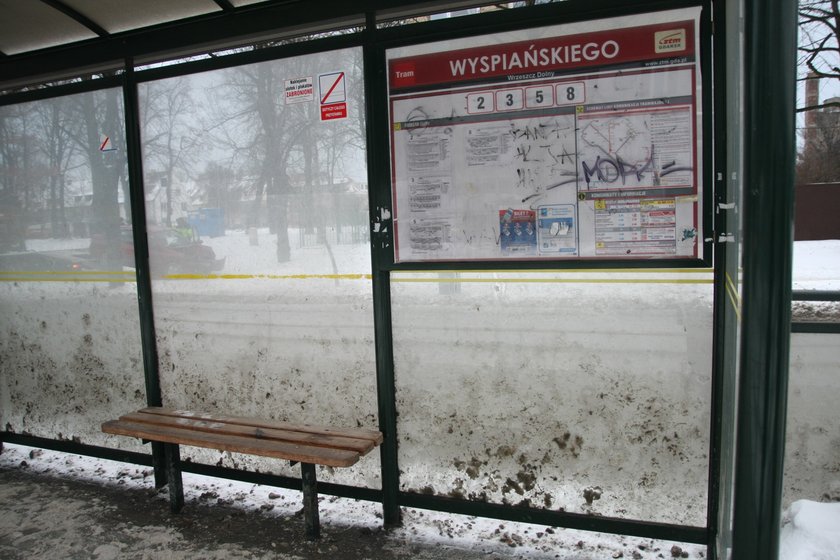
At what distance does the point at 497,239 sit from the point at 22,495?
3.44m

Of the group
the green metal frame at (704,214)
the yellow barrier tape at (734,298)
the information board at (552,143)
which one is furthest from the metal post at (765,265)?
the information board at (552,143)

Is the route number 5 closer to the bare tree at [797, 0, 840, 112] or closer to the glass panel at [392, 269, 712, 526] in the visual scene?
the glass panel at [392, 269, 712, 526]

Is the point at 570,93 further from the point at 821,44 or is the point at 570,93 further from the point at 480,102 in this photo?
the point at 821,44

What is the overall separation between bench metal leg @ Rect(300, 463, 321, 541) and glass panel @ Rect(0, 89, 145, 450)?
1.55 m

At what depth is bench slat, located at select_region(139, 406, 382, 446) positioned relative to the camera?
3.04m

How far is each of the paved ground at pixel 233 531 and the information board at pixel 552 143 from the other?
1.47 metres

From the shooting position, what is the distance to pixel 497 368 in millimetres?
2953

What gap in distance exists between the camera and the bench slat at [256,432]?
2920 millimetres

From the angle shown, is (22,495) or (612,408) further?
(22,495)

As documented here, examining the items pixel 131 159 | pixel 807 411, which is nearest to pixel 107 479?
pixel 131 159

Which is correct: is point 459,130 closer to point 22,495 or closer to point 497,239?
point 497,239

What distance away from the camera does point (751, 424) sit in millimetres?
1245

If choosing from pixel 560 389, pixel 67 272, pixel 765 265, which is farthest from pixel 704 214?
pixel 67 272

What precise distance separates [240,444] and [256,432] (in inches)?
5.8
